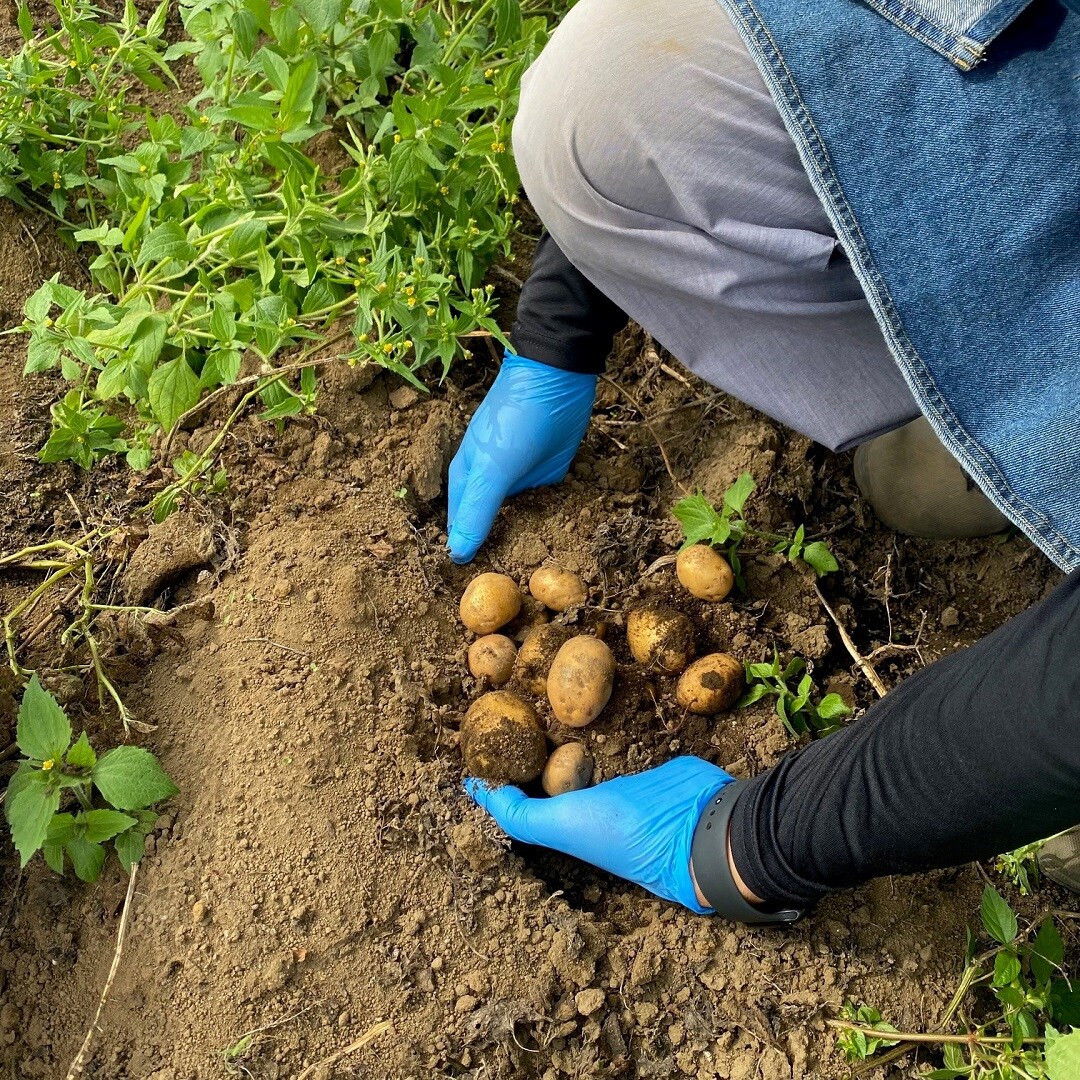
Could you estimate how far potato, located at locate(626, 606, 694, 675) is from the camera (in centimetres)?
179

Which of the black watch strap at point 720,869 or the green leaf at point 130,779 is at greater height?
the black watch strap at point 720,869

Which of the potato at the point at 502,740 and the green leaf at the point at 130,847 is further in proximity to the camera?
the potato at the point at 502,740

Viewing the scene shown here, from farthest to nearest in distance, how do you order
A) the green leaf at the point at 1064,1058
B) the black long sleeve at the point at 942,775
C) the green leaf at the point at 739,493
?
the green leaf at the point at 739,493
the green leaf at the point at 1064,1058
the black long sleeve at the point at 942,775

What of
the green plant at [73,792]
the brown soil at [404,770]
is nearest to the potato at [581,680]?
the brown soil at [404,770]

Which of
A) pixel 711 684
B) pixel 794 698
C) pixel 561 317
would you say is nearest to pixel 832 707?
pixel 794 698

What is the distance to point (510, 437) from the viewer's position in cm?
190

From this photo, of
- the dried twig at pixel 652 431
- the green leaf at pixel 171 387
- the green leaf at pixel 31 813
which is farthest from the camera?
the dried twig at pixel 652 431

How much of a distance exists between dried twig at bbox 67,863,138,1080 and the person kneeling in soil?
73 centimetres

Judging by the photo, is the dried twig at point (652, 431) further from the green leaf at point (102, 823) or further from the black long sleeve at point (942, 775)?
the green leaf at point (102, 823)

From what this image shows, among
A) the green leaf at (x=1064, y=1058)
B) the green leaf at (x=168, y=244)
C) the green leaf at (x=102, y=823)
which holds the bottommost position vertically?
the green leaf at (x=102, y=823)

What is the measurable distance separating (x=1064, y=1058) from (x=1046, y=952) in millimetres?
273

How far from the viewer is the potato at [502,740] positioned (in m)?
1.71

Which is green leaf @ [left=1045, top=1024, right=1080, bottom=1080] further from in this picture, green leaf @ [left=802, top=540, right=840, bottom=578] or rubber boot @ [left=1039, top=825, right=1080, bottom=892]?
green leaf @ [left=802, top=540, right=840, bottom=578]

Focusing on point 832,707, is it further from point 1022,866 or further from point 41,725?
point 41,725
